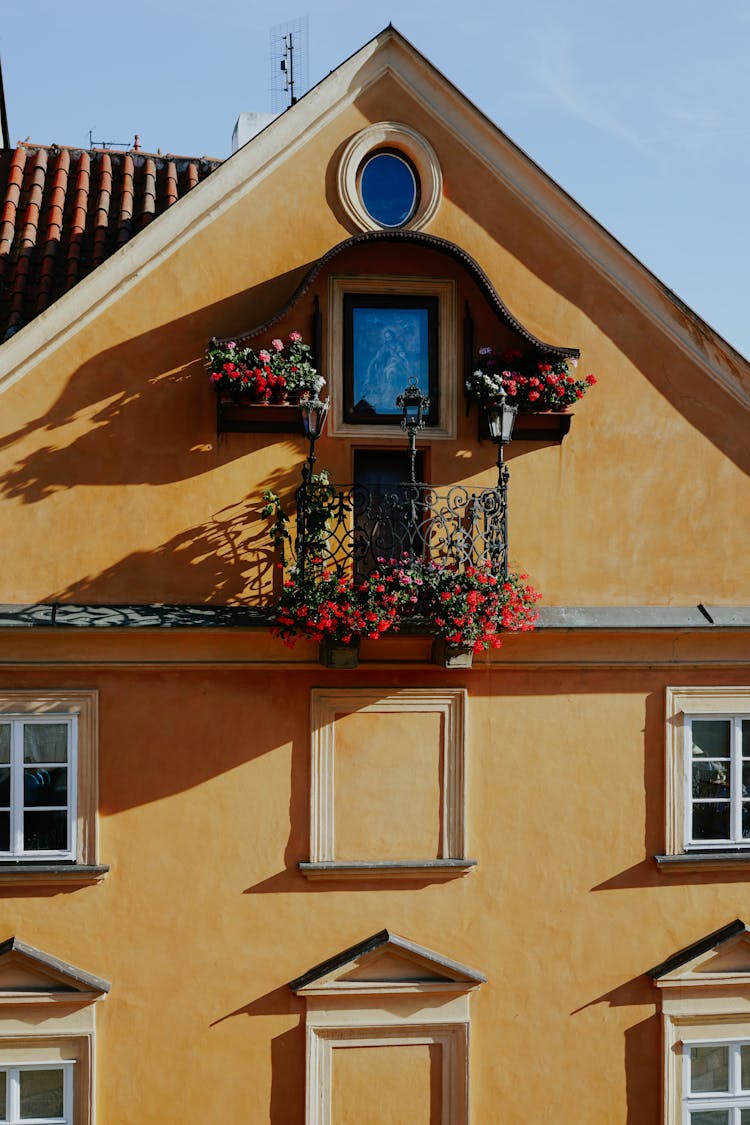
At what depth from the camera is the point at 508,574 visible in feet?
34.3

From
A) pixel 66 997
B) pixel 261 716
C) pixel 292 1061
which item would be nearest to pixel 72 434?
pixel 261 716

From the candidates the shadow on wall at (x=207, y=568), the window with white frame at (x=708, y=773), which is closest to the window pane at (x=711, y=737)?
the window with white frame at (x=708, y=773)

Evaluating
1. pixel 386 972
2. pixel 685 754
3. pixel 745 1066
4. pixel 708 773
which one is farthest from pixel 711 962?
pixel 386 972

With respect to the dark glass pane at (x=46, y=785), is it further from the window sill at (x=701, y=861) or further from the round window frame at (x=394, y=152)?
the round window frame at (x=394, y=152)

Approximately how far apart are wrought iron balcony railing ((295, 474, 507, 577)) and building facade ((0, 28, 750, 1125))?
8.9 inches

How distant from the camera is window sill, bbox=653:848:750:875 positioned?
10828 mm

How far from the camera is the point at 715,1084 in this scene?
1105 cm

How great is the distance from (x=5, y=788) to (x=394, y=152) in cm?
659

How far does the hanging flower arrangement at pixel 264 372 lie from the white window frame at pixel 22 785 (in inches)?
123

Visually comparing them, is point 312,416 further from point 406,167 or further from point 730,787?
point 730,787

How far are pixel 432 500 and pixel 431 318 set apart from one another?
5.61 feet

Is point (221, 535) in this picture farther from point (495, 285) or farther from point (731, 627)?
point (731, 627)

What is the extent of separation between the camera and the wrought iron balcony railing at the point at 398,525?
33.1 feet

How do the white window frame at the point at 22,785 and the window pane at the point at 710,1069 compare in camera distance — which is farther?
the window pane at the point at 710,1069
